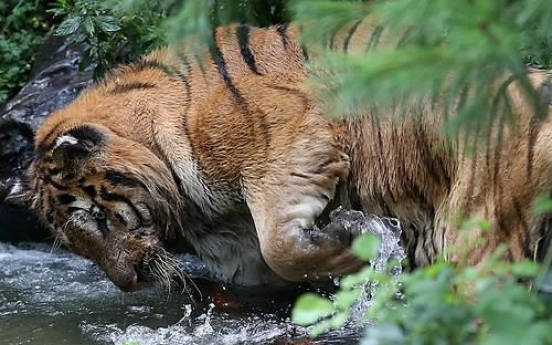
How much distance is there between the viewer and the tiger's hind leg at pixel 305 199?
4.29 metres

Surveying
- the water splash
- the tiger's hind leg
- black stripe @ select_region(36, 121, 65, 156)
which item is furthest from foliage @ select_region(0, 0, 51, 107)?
the water splash

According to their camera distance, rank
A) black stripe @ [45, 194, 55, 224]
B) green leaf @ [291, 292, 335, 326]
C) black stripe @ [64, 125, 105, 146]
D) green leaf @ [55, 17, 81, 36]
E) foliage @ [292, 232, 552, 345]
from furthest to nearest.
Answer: green leaf @ [55, 17, 81, 36]
black stripe @ [45, 194, 55, 224]
black stripe @ [64, 125, 105, 146]
green leaf @ [291, 292, 335, 326]
foliage @ [292, 232, 552, 345]

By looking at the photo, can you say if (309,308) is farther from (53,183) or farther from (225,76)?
(53,183)

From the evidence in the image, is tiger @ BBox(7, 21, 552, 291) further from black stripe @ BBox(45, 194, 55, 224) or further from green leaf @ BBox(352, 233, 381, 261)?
green leaf @ BBox(352, 233, 381, 261)

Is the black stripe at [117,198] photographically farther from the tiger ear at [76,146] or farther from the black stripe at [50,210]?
the black stripe at [50,210]

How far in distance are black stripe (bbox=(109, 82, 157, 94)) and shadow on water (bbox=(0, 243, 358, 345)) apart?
1.20 m

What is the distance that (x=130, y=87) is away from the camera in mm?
4816

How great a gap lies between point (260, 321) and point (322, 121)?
120 cm

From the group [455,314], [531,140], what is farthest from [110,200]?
[455,314]

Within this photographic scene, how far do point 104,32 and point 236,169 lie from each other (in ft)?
7.09

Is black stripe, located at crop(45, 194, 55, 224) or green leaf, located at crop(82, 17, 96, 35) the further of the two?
green leaf, located at crop(82, 17, 96, 35)

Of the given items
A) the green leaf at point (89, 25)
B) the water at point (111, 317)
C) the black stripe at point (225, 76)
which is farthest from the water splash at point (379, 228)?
the green leaf at point (89, 25)

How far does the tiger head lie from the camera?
15.1 feet

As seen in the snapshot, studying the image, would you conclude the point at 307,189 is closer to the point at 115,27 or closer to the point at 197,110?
the point at 197,110
